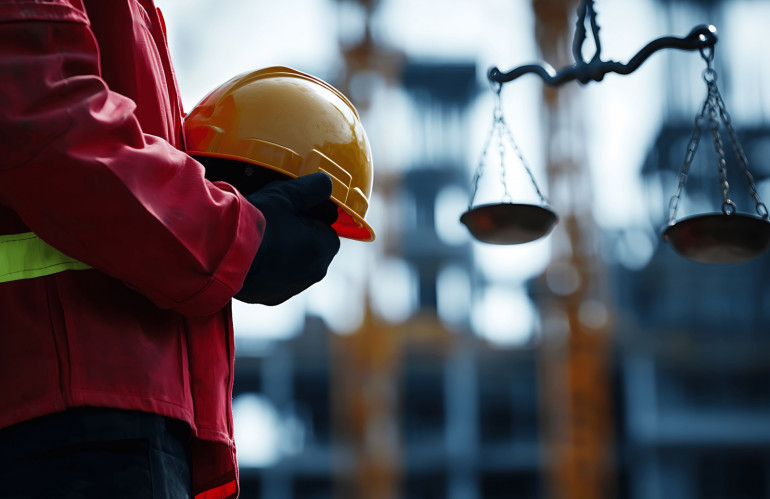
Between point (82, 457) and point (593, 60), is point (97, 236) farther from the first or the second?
point (593, 60)

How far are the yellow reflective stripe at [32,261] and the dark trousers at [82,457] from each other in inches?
7.8

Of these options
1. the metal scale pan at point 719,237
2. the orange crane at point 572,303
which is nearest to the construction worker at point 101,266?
the metal scale pan at point 719,237

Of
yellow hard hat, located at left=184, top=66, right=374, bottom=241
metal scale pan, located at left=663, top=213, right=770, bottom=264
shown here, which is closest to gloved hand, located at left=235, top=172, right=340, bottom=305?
yellow hard hat, located at left=184, top=66, right=374, bottom=241

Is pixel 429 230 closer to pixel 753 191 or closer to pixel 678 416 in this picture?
pixel 678 416

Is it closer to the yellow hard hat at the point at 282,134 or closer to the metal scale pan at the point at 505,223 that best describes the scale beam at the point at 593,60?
the metal scale pan at the point at 505,223

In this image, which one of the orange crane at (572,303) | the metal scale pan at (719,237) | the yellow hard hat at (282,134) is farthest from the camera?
the orange crane at (572,303)

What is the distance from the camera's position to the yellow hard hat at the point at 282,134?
1.73 metres

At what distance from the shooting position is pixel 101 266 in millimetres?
1368

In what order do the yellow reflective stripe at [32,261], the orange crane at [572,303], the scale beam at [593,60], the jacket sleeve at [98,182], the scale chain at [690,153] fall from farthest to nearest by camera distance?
the orange crane at [572,303] < the scale chain at [690,153] < the scale beam at [593,60] < the yellow reflective stripe at [32,261] < the jacket sleeve at [98,182]

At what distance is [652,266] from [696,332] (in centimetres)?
297

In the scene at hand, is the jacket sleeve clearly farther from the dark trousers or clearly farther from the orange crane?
the orange crane

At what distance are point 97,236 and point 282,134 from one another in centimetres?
48

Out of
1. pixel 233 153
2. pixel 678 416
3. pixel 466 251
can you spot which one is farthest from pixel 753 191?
pixel 466 251

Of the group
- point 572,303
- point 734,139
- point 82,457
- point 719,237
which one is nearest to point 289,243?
point 82,457
